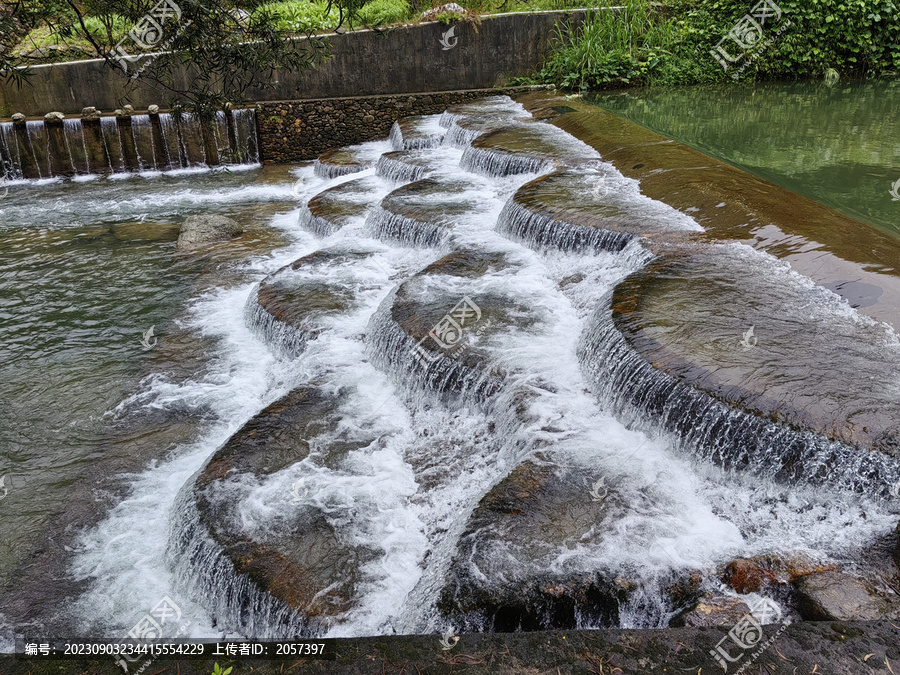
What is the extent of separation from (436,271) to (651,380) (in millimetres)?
2794

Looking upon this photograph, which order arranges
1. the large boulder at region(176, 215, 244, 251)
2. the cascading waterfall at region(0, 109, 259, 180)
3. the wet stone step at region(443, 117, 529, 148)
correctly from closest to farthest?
1. the large boulder at region(176, 215, 244, 251)
2. the wet stone step at region(443, 117, 529, 148)
3. the cascading waterfall at region(0, 109, 259, 180)

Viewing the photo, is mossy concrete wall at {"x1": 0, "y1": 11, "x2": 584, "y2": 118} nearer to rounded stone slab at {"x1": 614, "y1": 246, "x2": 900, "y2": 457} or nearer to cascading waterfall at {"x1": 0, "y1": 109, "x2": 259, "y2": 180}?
cascading waterfall at {"x1": 0, "y1": 109, "x2": 259, "y2": 180}

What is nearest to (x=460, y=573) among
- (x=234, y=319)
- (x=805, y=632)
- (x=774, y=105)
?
(x=805, y=632)

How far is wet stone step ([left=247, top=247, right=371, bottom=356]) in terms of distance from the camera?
6.15 metres

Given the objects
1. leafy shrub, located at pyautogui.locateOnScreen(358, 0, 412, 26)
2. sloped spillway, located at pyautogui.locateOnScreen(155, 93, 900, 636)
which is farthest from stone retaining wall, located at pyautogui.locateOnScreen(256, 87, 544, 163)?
sloped spillway, located at pyautogui.locateOnScreen(155, 93, 900, 636)

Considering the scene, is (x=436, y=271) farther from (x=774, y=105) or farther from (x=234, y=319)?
(x=774, y=105)

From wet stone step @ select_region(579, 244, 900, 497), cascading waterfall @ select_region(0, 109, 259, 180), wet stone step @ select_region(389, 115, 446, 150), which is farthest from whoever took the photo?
cascading waterfall @ select_region(0, 109, 259, 180)

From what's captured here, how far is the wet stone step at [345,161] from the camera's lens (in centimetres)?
1188

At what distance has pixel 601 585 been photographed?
3.20 meters
